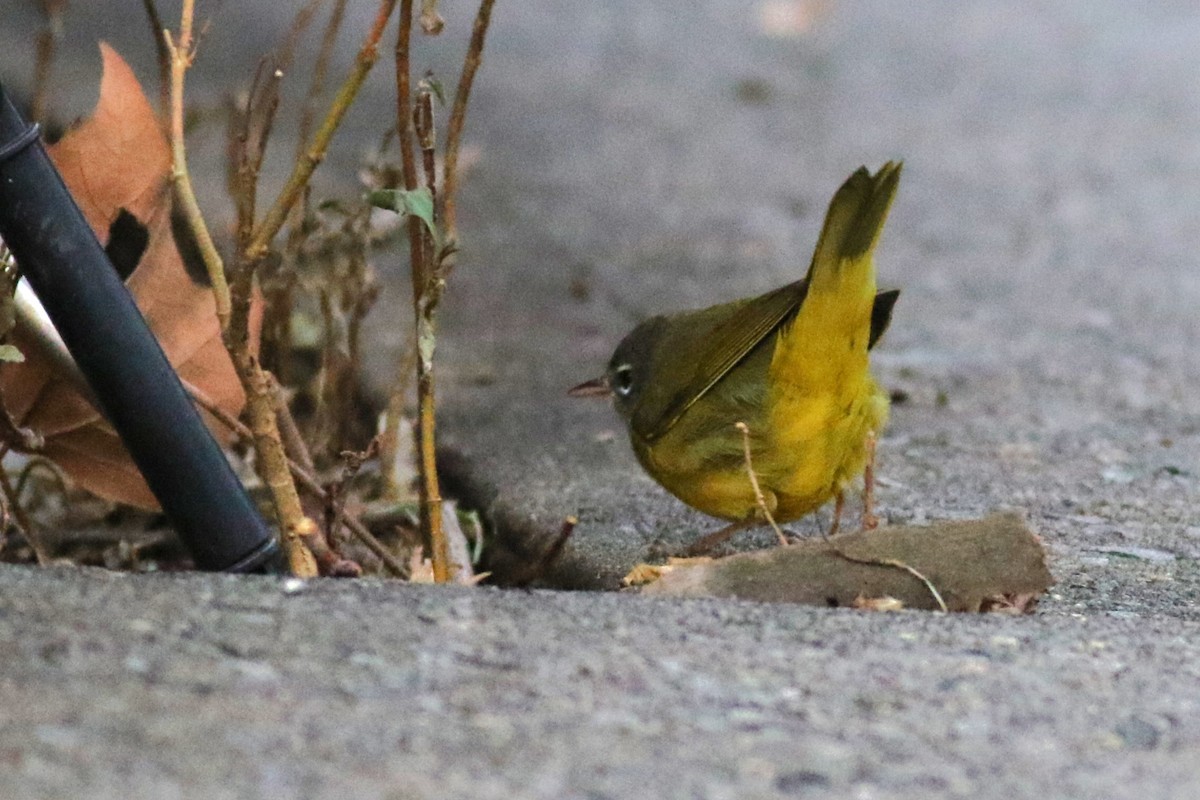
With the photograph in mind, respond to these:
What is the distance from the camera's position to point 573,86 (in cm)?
675

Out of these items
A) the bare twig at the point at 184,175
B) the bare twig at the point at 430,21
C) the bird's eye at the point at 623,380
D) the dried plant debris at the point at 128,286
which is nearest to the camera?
the bare twig at the point at 430,21

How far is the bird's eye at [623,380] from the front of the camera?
3.27 meters

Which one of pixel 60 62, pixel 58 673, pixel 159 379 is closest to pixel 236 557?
pixel 159 379

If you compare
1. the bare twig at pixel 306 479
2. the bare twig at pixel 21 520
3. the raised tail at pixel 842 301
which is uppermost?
the raised tail at pixel 842 301

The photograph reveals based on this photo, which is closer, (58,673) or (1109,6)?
(58,673)

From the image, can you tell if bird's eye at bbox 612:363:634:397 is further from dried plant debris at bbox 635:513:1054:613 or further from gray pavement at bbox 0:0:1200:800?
dried plant debris at bbox 635:513:1054:613

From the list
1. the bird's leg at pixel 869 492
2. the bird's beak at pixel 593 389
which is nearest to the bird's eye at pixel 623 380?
the bird's beak at pixel 593 389

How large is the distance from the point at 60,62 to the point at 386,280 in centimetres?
243

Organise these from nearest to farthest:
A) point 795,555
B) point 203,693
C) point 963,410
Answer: point 203,693, point 795,555, point 963,410

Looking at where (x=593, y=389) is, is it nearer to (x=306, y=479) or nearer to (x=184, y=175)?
(x=306, y=479)

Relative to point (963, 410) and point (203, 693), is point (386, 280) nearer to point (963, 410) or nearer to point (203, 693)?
point (963, 410)

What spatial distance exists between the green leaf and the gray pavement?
44cm

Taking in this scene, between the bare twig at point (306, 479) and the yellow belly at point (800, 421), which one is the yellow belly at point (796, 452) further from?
the bare twig at point (306, 479)

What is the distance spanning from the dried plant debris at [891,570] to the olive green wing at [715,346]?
0.58m
